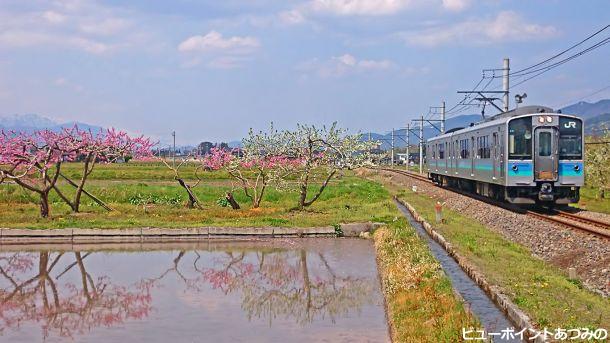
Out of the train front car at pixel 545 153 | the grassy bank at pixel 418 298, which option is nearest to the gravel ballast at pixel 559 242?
the train front car at pixel 545 153

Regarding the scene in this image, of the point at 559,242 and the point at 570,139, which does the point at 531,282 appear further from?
the point at 570,139

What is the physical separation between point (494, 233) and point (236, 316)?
10.7 metres

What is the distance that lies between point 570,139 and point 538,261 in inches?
391

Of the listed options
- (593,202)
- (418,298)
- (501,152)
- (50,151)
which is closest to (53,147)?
(50,151)

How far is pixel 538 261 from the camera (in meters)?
14.8

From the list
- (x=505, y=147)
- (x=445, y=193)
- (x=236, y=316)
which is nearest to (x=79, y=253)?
(x=236, y=316)

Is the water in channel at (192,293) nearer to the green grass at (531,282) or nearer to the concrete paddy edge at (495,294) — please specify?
the concrete paddy edge at (495,294)

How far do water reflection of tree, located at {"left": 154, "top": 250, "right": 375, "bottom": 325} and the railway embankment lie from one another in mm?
2451

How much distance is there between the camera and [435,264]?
43.9 feet

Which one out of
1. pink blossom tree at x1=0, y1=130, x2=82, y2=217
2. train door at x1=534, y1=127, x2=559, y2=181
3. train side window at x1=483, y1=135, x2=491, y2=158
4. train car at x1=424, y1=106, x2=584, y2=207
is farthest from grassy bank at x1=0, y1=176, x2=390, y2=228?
train door at x1=534, y1=127, x2=559, y2=181

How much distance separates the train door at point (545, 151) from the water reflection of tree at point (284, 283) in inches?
371

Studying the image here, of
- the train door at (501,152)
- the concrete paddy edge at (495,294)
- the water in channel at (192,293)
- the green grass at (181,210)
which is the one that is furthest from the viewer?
the train door at (501,152)

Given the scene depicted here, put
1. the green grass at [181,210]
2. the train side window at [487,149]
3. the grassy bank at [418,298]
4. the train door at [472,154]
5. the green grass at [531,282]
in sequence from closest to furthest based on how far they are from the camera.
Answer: the grassy bank at [418,298] → the green grass at [531,282] → the green grass at [181,210] → the train side window at [487,149] → the train door at [472,154]

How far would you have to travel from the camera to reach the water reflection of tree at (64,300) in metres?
10.6
